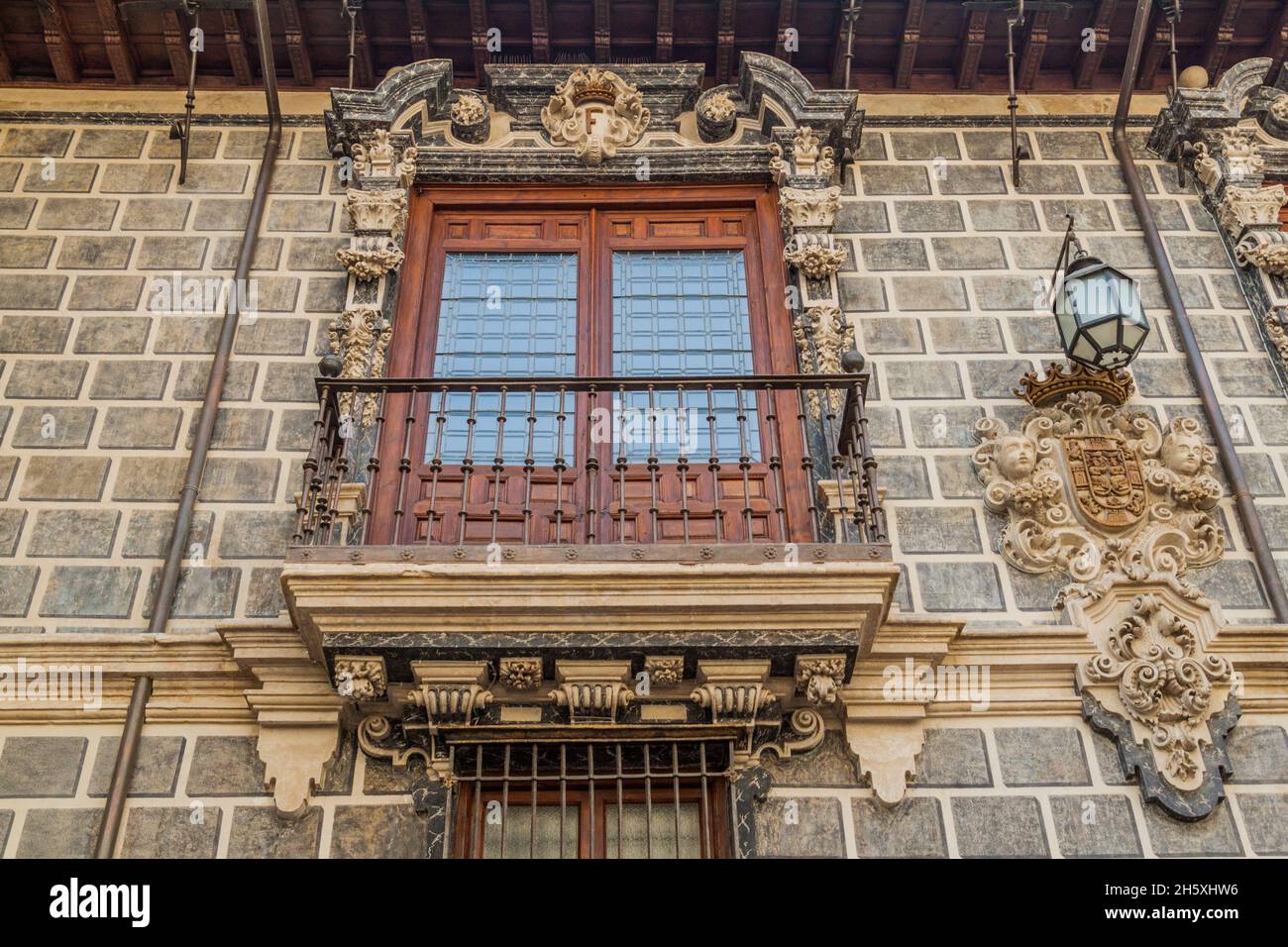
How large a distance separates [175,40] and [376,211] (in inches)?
79.0

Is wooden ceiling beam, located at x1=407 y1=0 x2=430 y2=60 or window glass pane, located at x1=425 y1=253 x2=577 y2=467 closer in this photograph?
window glass pane, located at x1=425 y1=253 x2=577 y2=467

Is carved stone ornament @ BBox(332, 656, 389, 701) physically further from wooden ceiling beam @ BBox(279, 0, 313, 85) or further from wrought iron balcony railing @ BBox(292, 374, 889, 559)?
wooden ceiling beam @ BBox(279, 0, 313, 85)

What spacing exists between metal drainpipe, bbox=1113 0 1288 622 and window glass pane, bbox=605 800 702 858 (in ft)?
9.85

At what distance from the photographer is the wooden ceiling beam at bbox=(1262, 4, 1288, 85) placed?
29.7ft

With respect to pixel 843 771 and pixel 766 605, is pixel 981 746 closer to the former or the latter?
pixel 843 771

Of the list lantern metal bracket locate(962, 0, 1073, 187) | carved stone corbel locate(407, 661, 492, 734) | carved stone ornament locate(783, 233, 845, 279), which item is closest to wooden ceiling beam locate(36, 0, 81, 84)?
carved stone ornament locate(783, 233, 845, 279)

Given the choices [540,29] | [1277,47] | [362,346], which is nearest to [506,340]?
[362,346]

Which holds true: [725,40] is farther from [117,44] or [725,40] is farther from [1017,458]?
[117,44]

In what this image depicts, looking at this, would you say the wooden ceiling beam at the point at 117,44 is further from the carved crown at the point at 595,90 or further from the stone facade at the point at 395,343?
the carved crown at the point at 595,90

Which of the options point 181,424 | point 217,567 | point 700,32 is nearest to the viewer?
point 217,567
